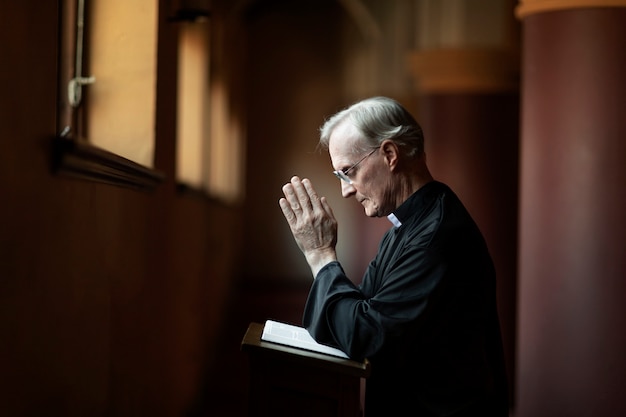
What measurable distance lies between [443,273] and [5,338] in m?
1.14

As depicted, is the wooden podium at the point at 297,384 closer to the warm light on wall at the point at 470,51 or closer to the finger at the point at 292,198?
the finger at the point at 292,198

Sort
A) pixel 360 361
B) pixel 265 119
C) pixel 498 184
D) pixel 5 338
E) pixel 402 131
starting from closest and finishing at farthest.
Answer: pixel 5 338
pixel 360 361
pixel 402 131
pixel 498 184
pixel 265 119

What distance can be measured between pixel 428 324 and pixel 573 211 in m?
2.64

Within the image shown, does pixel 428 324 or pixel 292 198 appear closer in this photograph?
pixel 428 324

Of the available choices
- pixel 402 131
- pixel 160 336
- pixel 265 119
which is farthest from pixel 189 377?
pixel 265 119

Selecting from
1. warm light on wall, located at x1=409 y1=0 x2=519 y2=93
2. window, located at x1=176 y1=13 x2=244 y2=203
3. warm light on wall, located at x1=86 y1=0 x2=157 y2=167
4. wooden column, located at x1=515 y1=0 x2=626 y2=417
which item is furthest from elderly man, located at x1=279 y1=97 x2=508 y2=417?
warm light on wall, located at x1=409 y1=0 x2=519 y2=93

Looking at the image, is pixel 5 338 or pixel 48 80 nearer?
pixel 5 338

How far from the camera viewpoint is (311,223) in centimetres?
298

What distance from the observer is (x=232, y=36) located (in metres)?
12.9

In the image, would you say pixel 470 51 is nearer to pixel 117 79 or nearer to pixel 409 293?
pixel 117 79

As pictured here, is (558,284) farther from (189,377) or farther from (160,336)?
(189,377)

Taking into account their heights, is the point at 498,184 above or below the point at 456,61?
below

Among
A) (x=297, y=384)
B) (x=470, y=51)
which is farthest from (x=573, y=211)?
(x=470, y=51)

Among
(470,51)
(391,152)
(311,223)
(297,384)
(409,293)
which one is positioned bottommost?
(297,384)
